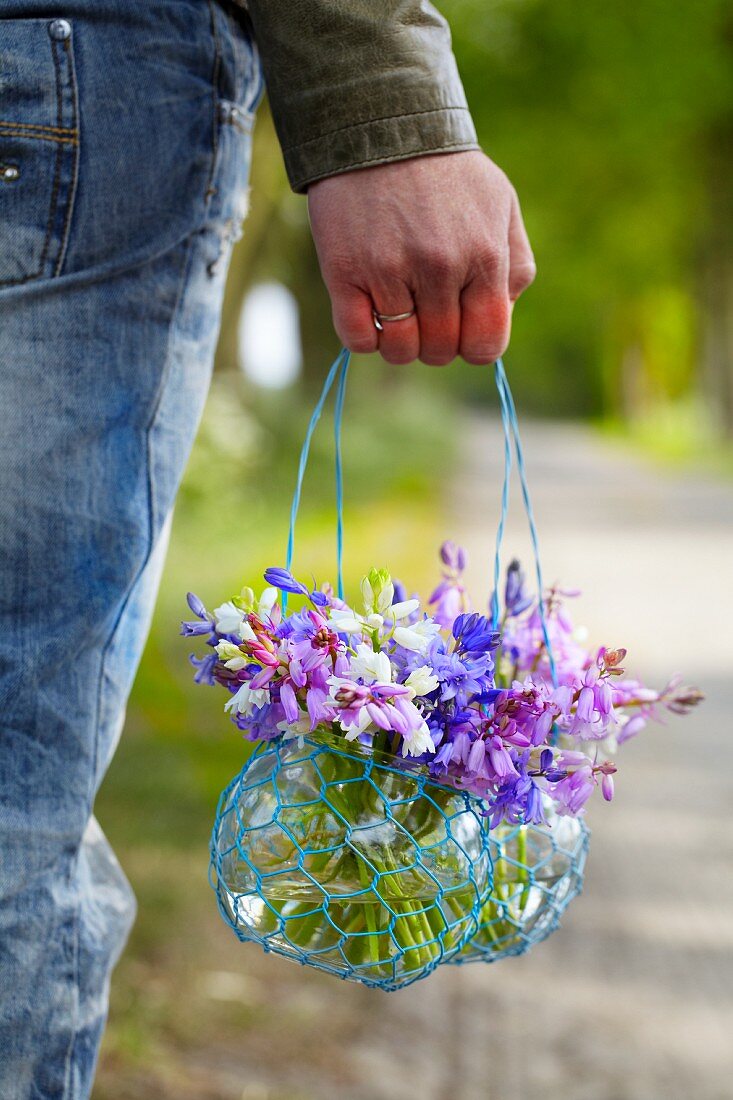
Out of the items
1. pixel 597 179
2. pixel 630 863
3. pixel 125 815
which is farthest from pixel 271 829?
pixel 597 179

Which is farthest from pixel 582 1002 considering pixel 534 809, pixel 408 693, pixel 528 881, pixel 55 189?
pixel 55 189

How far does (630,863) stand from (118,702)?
8.79 feet

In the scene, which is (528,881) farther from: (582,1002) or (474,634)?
(582,1002)

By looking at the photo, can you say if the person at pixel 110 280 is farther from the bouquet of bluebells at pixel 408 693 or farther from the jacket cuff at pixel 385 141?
the bouquet of bluebells at pixel 408 693

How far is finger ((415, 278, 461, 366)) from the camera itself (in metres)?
1.38

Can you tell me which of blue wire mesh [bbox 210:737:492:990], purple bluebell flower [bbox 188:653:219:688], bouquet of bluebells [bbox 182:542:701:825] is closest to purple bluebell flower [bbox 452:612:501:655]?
bouquet of bluebells [bbox 182:542:701:825]

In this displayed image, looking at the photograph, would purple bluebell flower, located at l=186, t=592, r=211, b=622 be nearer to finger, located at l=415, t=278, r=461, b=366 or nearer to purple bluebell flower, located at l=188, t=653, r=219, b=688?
purple bluebell flower, located at l=188, t=653, r=219, b=688

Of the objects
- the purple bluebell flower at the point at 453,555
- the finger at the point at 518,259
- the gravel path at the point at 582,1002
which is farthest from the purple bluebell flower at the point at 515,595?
the gravel path at the point at 582,1002

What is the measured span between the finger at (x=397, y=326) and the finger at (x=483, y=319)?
59 mm

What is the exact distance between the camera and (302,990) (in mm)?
3016

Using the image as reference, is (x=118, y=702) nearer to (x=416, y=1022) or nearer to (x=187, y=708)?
(x=416, y=1022)

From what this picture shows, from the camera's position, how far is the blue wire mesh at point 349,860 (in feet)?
4.30

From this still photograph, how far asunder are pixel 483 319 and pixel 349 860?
62 centimetres

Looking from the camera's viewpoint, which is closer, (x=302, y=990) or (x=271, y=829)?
(x=271, y=829)
